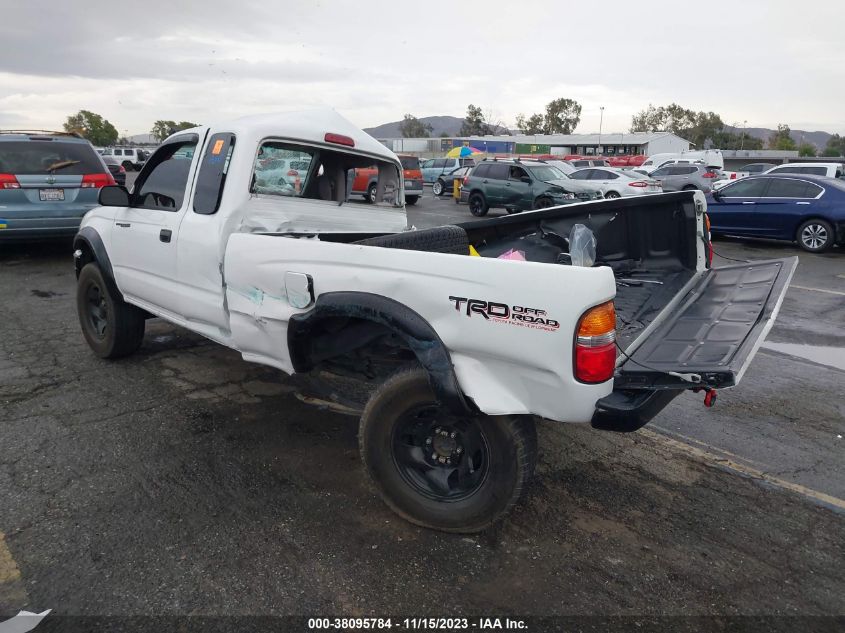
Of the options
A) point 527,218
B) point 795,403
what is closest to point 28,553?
point 527,218

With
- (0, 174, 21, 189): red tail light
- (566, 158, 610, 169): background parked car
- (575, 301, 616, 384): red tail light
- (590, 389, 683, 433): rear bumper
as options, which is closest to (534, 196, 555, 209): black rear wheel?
(0, 174, 21, 189): red tail light

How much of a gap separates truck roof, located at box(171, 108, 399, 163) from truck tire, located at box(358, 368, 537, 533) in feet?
6.71

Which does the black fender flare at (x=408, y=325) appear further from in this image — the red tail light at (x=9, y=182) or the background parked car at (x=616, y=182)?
the background parked car at (x=616, y=182)

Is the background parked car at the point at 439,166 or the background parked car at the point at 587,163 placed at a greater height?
the background parked car at the point at 587,163

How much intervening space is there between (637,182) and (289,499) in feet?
64.2

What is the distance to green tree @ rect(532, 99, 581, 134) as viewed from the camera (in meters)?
118

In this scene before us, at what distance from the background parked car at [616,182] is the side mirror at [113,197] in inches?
643

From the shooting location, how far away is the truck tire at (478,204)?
19.7 m

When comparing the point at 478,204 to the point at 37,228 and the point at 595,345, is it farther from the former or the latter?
the point at 595,345

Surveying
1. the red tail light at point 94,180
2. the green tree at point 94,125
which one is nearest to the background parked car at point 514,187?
the red tail light at point 94,180

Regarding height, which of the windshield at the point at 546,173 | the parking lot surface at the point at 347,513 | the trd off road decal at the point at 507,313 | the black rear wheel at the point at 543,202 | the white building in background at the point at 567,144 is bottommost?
the parking lot surface at the point at 347,513

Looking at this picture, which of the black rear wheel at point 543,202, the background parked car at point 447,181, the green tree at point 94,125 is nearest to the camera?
the black rear wheel at point 543,202

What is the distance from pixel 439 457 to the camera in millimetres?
3133

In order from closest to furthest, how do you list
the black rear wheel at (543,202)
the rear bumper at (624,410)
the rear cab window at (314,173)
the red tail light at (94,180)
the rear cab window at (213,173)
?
the rear bumper at (624,410) → the rear cab window at (213,173) → the rear cab window at (314,173) → the red tail light at (94,180) → the black rear wheel at (543,202)
